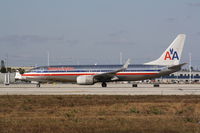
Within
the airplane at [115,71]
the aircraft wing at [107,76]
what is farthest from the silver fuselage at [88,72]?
the aircraft wing at [107,76]

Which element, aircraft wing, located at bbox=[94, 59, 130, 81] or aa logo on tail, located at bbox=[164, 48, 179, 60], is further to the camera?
aa logo on tail, located at bbox=[164, 48, 179, 60]

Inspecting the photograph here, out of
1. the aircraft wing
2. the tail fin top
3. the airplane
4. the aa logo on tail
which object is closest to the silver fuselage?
the airplane

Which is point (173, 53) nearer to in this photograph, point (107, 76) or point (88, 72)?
point (107, 76)

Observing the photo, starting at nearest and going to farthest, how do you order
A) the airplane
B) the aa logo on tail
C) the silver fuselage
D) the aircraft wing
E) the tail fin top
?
the silver fuselage, the airplane, the aircraft wing, the tail fin top, the aa logo on tail

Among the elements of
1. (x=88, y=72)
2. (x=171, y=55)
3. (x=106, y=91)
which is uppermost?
(x=171, y=55)

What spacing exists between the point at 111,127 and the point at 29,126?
11.0 feet

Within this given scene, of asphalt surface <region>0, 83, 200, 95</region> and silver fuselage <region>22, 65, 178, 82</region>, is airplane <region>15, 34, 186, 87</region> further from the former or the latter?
asphalt surface <region>0, 83, 200, 95</region>

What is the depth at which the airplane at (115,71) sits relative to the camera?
212 ft

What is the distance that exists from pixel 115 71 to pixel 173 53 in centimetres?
1004

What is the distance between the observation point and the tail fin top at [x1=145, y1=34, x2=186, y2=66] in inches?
2598

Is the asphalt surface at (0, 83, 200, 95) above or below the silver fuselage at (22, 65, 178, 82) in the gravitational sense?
below

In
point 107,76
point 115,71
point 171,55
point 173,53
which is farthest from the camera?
point 173,53

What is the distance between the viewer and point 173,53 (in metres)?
66.6

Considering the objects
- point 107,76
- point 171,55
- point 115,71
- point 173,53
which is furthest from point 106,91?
point 173,53
